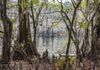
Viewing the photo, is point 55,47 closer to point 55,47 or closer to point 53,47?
point 55,47

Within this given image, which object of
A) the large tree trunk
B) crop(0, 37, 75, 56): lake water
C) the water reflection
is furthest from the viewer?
the water reflection

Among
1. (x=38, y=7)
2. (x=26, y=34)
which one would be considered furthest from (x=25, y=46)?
(x=38, y=7)

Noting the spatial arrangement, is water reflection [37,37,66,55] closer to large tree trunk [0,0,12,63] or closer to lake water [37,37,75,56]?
lake water [37,37,75,56]

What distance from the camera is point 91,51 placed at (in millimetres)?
16375

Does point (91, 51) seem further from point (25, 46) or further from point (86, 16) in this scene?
point (25, 46)

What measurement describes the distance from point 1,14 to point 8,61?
1.91m

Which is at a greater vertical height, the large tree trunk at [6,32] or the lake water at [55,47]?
the large tree trunk at [6,32]

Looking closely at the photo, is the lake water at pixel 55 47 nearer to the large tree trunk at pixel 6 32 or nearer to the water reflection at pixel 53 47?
the water reflection at pixel 53 47

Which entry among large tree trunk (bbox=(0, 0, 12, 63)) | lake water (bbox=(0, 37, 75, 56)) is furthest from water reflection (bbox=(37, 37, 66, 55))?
large tree trunk (bbox=(0, 0, 12, 63))

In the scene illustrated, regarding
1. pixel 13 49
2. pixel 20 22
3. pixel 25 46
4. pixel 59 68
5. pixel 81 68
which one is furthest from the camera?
pixel 20 22

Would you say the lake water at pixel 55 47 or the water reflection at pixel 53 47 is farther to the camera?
the water reflection at pixel 53 47

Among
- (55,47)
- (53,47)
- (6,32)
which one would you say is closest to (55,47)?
(55,47)

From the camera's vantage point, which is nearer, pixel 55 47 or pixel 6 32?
pixel 6 32

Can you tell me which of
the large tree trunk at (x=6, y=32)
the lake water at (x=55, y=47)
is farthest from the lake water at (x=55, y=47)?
the large tree trunk at (x=6, y=32)
